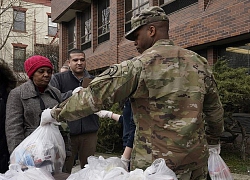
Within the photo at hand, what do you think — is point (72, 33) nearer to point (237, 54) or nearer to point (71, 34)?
point (71, 34)

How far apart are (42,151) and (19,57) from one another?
24593 mm

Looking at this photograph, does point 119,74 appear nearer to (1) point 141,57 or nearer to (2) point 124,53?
(1) point 141,57

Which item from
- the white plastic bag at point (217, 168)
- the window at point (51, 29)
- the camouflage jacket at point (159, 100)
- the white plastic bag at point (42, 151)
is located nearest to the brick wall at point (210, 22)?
the white plastic bag at point (217, 168)

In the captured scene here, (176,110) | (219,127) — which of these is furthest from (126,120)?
(176,110)

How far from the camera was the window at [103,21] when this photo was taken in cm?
1395

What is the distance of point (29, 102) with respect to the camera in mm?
2686

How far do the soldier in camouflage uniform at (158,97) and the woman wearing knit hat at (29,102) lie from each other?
775mm

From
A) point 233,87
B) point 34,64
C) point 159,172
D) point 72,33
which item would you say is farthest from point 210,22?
point 72,33

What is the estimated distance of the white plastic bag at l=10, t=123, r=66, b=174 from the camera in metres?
2.19

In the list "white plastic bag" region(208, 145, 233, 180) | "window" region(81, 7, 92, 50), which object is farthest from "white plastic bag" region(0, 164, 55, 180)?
"window" region(81, 7, 92, 50)

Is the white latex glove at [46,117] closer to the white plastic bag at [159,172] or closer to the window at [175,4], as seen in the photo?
the white plastic bag at [159,172]

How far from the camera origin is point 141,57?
74.4 inches

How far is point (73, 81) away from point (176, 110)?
2333 mm

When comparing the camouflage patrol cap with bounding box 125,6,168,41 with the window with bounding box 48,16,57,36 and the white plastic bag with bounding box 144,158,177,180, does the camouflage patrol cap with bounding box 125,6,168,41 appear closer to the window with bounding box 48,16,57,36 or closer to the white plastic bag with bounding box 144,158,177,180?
the white plastic bag with bounding box 144,158,177,180
